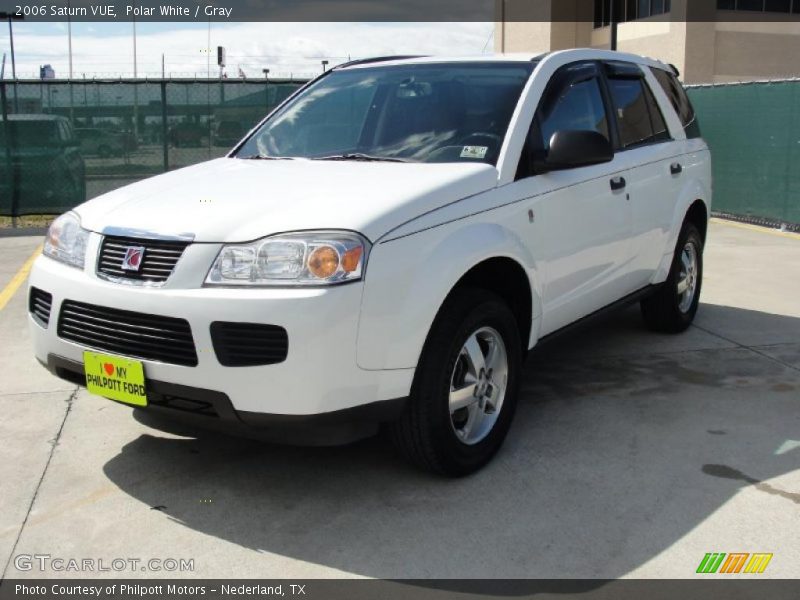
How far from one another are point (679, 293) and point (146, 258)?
409cm

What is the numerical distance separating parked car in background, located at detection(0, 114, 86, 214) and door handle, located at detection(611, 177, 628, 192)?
988 centimetres

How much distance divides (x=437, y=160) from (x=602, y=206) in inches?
44.0

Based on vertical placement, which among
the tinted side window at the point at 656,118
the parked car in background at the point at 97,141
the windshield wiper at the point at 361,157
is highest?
the tinted side window at the point at 656,118

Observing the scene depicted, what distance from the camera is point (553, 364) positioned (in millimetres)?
5730

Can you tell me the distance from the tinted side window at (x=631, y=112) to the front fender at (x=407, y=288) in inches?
80.2

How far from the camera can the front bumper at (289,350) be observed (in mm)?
3232

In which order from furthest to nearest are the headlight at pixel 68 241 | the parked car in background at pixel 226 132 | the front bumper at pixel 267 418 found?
the parked car in background at pixel 226 132 → the headlight at pixel 68 241 → the front bumper at pixel 267 418

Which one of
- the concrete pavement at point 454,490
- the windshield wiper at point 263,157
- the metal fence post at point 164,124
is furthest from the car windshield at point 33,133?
the windshield wiper at point 263,157

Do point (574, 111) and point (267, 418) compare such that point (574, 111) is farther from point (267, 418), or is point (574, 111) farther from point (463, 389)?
point (267, 418)

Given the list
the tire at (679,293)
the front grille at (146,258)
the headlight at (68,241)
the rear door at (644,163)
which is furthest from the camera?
the tire at (679,293)

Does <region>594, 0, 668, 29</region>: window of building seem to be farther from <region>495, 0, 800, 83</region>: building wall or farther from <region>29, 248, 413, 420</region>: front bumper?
<region>29, 248, 413, 420</region>: front bumper

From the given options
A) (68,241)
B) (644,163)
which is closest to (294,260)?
(68,241)

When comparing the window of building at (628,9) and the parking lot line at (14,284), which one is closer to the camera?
the parking lot line at (14,284)

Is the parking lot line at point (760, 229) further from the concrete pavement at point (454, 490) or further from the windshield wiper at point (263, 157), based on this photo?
the windshield wiper at point (263, 157)
